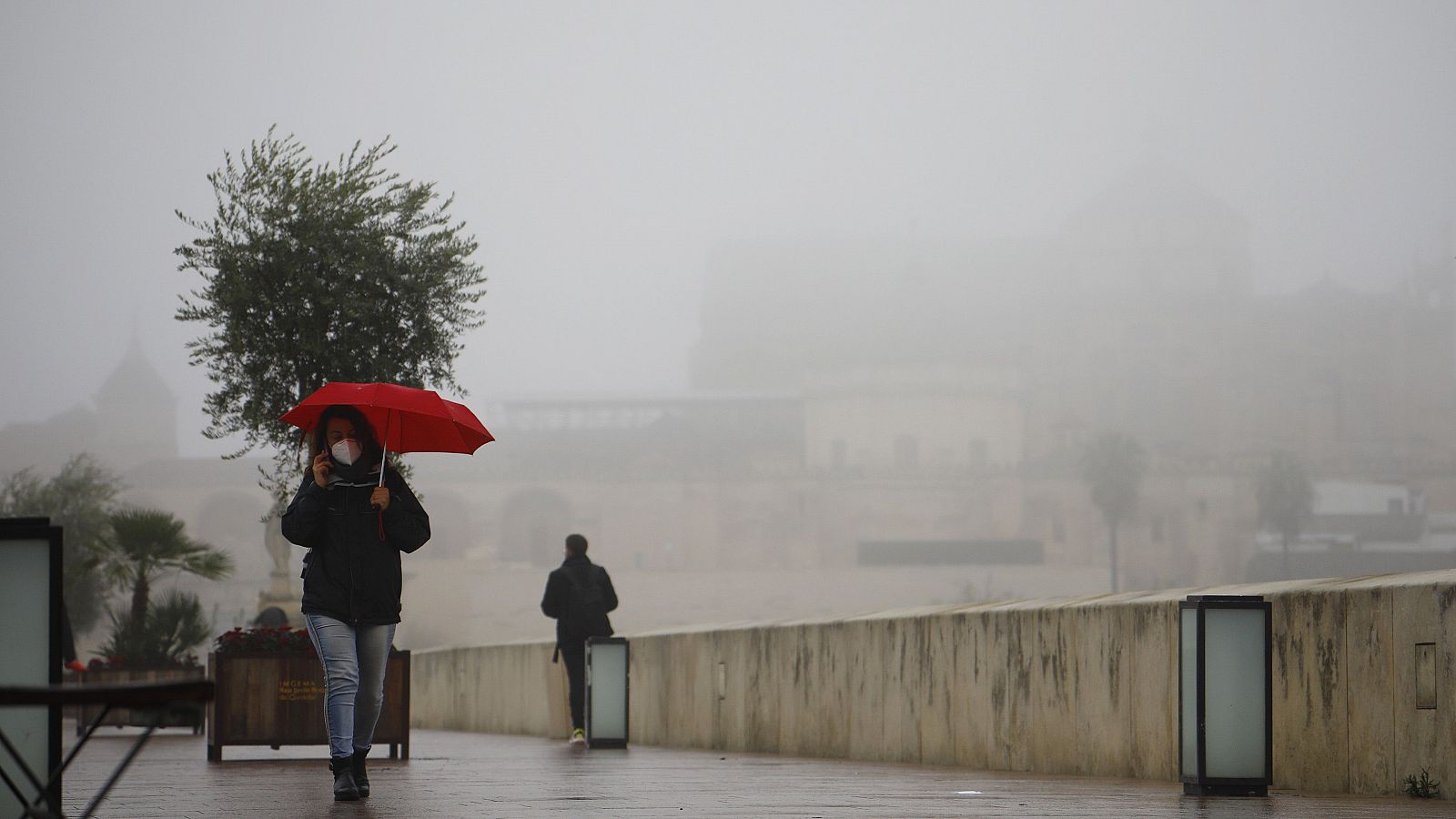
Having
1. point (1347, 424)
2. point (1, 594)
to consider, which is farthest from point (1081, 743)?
point (1347, 424)

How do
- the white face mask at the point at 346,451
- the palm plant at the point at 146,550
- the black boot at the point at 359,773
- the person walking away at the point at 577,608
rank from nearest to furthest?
the black boot at the point at 359,773 → the white face mask at the point at 346,451 → the person walking away at the point at 577,608 → the palm plant at the point at 146,550

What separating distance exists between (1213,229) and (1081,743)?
86.2 m

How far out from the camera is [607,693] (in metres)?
10.2

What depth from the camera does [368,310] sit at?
10656 millimetres

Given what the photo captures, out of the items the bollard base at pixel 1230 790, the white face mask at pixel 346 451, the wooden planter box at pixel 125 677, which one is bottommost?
the wooden planter box at pixel 125 677

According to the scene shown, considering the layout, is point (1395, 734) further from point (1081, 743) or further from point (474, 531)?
point (474, 531)

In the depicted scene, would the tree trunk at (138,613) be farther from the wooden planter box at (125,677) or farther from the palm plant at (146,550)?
the wooden planter box at (125,677)

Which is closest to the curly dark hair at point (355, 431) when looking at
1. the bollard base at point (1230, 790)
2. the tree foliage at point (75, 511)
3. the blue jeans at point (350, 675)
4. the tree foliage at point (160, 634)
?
the blue jeans at point (350, 675)

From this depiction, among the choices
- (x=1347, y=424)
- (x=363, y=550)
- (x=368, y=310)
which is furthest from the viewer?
(x=1347, y=424)

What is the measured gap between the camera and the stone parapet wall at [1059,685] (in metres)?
5.26

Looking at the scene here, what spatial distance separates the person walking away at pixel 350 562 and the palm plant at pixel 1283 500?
72.1 m

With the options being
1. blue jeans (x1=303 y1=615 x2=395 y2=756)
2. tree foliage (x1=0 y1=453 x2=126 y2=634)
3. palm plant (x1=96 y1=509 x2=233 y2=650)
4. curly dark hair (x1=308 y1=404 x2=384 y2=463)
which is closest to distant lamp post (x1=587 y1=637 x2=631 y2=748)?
blue jeans (x1=303 y1=615 x2=395 y2=756)

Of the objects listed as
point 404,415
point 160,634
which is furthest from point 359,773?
point 160,634

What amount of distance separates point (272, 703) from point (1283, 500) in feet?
230
